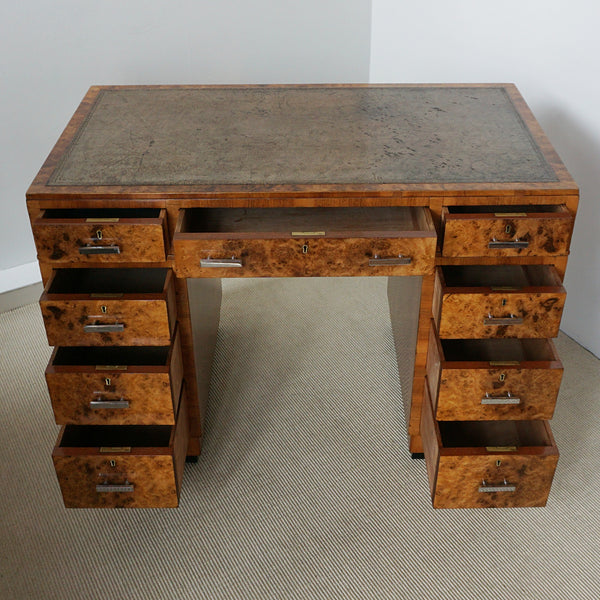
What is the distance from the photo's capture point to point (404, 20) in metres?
2.74

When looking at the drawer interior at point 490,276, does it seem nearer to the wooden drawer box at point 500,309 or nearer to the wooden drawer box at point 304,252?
the wooden drawer box at point 500,309

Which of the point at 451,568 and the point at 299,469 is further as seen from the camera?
the point at 299,469

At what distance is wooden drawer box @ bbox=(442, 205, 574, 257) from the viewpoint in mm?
1620

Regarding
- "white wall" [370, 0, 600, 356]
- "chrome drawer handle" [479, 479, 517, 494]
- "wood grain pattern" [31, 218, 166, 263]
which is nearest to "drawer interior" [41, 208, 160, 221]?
"wood grain pattern" [31, 218, 166, 263]

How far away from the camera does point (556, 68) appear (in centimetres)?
222

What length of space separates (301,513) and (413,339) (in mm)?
477

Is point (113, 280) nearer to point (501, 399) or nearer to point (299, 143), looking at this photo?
point (299, 143)

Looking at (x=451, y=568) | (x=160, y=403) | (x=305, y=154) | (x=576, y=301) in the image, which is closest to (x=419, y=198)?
(x=305, y=154)

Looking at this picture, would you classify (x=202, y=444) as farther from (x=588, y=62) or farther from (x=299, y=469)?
(x=588, y=62)

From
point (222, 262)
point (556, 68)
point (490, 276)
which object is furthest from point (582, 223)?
point (222, 262)

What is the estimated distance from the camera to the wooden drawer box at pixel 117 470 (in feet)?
5.69

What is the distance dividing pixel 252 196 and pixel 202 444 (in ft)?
2.39

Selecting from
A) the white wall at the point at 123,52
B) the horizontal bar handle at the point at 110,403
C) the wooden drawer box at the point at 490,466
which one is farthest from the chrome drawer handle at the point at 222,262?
the white wall at the point at 123,52

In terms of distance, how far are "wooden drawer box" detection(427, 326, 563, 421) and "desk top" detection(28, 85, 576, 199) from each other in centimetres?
36
